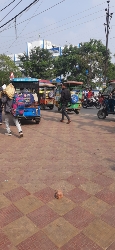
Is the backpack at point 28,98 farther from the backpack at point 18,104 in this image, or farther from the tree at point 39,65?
the tree at point 39,65

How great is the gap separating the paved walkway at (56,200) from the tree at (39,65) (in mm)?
26802

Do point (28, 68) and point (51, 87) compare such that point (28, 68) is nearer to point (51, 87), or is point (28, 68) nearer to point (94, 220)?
point (51, 87)

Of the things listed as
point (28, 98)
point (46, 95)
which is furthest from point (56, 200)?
point (46, 95)

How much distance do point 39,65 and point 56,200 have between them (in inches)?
1174

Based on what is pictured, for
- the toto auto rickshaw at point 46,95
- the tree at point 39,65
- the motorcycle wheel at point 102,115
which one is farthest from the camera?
the tree at point 39,65

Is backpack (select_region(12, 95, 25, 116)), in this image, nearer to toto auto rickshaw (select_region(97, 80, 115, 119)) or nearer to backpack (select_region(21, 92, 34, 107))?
backpack (select_region(21, 92, 34, 107))

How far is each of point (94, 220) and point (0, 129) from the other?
6124mm

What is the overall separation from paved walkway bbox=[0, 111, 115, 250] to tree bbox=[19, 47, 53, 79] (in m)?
26.8

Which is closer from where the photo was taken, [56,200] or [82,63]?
[56,200]

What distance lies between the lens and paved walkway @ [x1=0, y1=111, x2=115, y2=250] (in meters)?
2.35

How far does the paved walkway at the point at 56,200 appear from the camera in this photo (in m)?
2.35

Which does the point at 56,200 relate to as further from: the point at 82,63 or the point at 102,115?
the point at 82,63

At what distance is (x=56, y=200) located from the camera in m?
3.08

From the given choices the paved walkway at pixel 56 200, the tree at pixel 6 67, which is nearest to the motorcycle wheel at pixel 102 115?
the paved walkway at pixel 56 200
